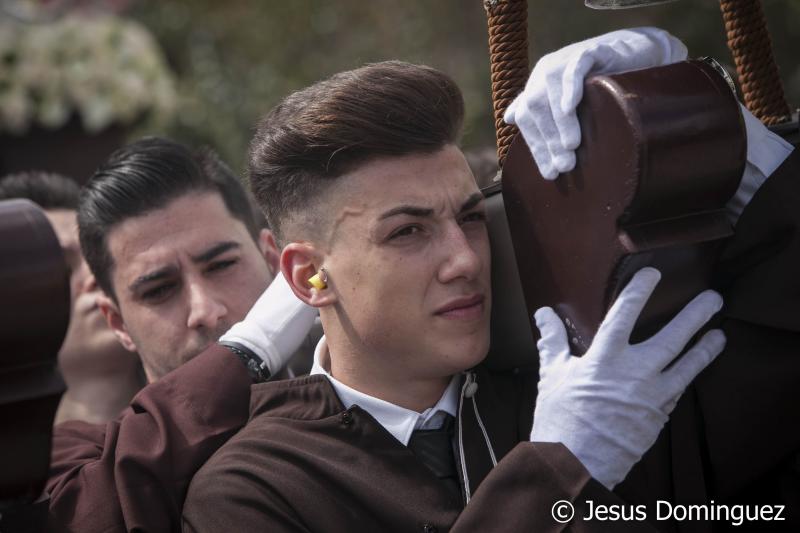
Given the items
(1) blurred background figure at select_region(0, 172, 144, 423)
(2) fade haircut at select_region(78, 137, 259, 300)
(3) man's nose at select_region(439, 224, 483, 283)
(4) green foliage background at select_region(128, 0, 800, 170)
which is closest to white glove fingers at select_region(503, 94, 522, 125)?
(3) man's nose at select_region(439, 224, 483, 283)

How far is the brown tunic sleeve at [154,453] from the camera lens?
7.27ft

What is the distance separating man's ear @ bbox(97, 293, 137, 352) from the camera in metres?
3.11

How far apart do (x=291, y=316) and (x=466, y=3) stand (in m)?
5.43

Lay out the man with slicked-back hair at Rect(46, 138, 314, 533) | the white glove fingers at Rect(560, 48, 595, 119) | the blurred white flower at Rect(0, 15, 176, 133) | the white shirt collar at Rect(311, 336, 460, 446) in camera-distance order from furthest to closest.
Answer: the blurred white flower at Rect(0, 15, 176, 133) < the man with slicked-back hair at Rect(46, 138, 314, 533) < the white shirt collar at Rect(311, 336, 460, 446) < the white glove fingers at Rect(560, 48, 595, 119)

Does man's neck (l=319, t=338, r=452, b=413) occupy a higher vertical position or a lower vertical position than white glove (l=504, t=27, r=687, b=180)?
lower

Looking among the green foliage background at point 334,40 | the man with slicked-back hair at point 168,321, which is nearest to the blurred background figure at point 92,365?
the man with slicked-back hair at point 168,321

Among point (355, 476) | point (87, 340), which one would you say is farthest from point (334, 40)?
point (355, 476)

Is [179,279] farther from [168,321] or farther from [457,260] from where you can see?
[457,260]

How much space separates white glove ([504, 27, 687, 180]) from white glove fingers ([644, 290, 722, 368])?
1.05 feet

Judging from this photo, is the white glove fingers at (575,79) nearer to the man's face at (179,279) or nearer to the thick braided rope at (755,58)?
the thick braided rope at (755,58)

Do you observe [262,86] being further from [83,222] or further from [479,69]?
[83,222]

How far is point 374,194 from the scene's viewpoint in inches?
83.3

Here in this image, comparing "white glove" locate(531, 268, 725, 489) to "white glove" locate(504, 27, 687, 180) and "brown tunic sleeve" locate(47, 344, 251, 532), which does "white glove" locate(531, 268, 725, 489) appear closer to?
"white glove" locate(504, 27, 687, 180)

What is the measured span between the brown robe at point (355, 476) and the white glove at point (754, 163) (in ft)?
1.78
